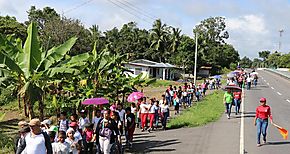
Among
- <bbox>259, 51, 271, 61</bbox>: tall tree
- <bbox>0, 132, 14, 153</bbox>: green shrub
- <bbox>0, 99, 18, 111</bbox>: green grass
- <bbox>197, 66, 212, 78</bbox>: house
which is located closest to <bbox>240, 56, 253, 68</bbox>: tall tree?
<bbox>259, 51, 271, 61</bbox>: tall tree

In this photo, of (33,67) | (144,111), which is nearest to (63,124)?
(33,67)

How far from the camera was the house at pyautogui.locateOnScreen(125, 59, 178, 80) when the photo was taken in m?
52.2

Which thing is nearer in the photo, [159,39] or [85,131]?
[85,131]

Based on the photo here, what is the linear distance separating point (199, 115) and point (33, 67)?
11.3 m

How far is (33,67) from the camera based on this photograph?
10469 millimetres

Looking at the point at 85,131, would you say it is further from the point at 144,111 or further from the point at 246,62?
the point at 246,62

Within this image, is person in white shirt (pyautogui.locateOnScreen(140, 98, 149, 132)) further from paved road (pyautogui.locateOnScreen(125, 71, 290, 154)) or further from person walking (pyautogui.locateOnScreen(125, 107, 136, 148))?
person walking (pyautogui.locateOnScreen(125, 107, 136, 148))

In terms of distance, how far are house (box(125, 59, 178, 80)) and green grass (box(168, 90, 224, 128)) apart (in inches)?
1059

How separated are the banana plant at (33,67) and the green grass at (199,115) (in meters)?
7.72

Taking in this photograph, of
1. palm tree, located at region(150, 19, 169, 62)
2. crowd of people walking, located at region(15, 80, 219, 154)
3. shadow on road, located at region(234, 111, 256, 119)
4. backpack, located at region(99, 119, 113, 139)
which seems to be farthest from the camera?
palm tree, located at region(150, 19, 169, 62)

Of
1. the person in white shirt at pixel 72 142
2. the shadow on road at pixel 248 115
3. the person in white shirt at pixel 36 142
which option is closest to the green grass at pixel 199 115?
the shadow on road at pixel 248 115

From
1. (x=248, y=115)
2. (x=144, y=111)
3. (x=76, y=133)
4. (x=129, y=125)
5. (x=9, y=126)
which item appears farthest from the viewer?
(x=9, y=126)

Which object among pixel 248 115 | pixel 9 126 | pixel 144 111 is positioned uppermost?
pixel 144 111

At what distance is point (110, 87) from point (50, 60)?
592 cm
